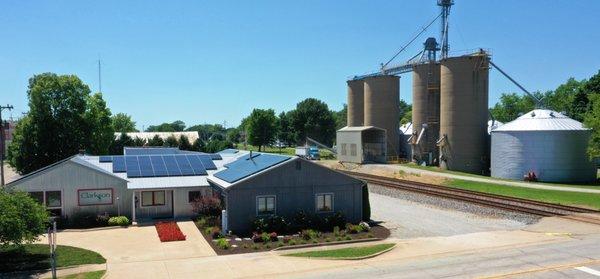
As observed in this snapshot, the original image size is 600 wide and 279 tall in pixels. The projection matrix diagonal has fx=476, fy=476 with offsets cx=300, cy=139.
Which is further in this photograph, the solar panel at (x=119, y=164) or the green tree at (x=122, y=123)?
the green tree at (x=122, y=123)

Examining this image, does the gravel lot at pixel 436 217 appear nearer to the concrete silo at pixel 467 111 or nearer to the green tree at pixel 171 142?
the concrete silo at pixel 467 111

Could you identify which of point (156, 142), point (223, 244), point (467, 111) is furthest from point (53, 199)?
point (156, 142)

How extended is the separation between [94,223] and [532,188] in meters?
35.8

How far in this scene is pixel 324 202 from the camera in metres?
27.6

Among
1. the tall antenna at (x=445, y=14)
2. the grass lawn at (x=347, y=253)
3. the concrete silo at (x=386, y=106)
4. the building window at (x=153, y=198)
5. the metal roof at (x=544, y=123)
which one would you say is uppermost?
the tall antenna at (x=445, y=14)

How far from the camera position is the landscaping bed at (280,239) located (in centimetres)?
2241

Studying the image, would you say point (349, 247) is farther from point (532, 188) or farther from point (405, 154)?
point (405, 154)

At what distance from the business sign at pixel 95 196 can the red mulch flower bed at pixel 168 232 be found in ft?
12.5

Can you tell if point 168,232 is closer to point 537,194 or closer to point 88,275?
point 88,275

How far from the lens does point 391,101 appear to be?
3098 inches

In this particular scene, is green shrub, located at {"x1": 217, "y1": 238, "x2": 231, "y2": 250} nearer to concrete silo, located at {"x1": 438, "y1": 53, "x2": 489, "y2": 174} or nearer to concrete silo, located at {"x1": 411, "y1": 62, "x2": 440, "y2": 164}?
concrete silo, located at {"x1": 438, "y1": 53, "x2": 489, "y2": 174}

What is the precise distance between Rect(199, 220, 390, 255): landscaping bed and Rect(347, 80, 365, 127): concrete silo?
63.2 metres

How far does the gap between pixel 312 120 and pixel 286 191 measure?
9410 centimetres

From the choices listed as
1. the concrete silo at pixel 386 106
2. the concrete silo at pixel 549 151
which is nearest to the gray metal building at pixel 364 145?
the concrete silo at pixel 386 106
